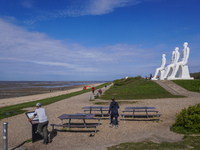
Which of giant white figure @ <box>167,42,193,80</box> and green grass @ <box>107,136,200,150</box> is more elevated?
giant white figure @ <box>167,42,193,80</box>

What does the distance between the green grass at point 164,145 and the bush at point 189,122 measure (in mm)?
984

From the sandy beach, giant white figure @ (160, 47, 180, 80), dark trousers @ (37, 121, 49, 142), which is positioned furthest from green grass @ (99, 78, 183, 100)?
dark trousers @ (37, 121, 49, 142)

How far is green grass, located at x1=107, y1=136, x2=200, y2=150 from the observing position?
5.63 meters

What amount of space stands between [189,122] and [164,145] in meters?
2.16

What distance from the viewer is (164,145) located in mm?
5922

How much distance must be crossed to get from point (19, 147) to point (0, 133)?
2534 millimetres

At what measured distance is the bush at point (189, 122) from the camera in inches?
288

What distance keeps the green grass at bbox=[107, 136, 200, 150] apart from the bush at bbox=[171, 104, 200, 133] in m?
0.98

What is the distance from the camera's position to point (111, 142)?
680 centimetres

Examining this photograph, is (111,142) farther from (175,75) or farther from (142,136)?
(175,75)

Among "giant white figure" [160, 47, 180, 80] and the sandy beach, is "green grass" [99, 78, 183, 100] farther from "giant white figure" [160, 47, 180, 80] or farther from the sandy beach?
the sandy beach

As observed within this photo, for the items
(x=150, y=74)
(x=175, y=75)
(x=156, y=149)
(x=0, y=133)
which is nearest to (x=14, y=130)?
(x=0, y=133)

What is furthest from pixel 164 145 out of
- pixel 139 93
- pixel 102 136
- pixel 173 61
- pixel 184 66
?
pixel 173 61

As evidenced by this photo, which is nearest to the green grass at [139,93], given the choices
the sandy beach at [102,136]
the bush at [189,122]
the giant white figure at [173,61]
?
the giant white figure at [173,61]
